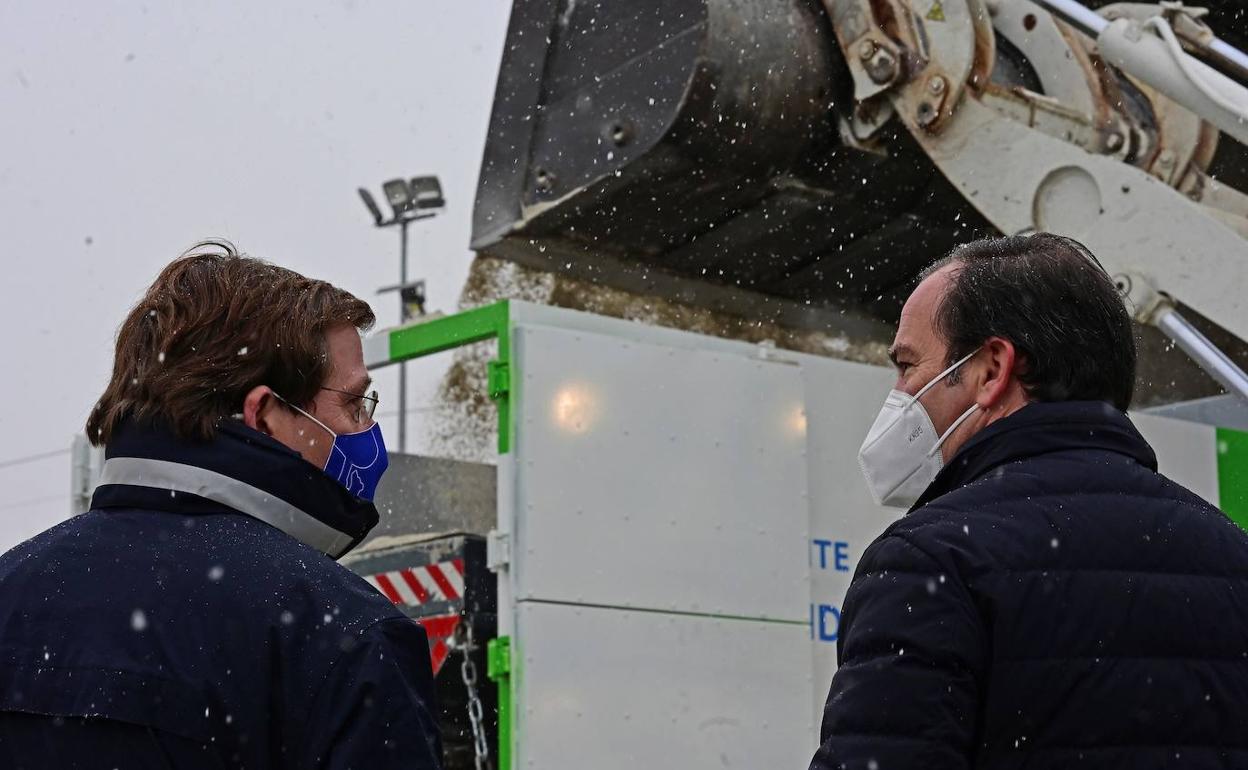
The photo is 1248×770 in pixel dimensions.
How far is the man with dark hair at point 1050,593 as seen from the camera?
1.61 meters

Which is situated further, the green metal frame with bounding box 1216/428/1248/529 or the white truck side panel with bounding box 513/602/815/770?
the green metal frame with bounding box 1216/428/1248/529

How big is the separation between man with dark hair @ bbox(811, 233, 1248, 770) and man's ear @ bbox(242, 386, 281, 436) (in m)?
0.64

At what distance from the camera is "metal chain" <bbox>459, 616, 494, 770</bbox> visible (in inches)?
167

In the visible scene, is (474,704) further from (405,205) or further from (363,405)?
(405,205)

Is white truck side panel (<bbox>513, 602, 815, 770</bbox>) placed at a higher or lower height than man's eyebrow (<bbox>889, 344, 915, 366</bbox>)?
lower

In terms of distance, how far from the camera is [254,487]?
177 cm

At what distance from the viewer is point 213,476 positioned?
1750 mm

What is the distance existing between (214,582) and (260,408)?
0.25 m

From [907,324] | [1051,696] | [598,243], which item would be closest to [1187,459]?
[598,243]

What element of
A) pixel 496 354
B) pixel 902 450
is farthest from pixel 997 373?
pixel 496 354

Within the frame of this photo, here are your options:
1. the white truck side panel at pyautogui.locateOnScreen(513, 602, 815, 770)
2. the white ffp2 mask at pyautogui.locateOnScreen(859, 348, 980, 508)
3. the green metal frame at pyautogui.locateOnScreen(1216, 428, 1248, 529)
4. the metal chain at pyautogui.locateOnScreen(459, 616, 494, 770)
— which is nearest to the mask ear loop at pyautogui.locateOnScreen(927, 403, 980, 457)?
the white ffp2 mask at pyautogui.locateOnScreen(859, 348, 980, 508)

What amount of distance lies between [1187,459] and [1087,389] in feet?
11.5

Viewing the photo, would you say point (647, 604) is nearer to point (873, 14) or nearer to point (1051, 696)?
point (873, 14)

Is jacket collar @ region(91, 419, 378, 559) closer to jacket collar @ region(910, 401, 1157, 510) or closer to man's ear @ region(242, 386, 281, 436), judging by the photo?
man's ear @ region(242, 386, 281, 436)
